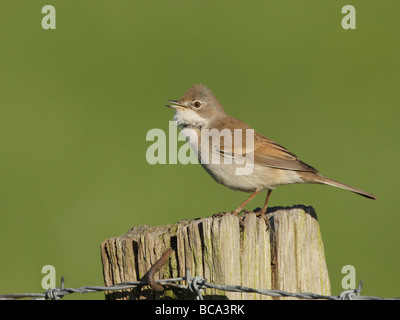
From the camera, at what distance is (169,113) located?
1254 cm

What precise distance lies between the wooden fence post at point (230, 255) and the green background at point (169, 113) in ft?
11.9

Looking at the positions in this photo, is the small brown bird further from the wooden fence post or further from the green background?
the green background

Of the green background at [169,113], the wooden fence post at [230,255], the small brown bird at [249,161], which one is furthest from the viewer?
the green background at [169,113]

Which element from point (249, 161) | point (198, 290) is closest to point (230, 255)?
point (198, 290)

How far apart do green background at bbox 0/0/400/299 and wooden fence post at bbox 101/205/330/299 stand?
3.61 m

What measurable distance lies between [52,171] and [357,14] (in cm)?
858

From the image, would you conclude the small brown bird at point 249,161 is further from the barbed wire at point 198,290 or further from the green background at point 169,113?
the green background at point 169,113

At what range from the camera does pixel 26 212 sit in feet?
33.2

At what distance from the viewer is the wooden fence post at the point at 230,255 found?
4.23 meters

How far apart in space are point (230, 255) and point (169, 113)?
8.51 meters

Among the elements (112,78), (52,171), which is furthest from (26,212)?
(112,78)

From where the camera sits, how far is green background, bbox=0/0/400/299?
975 cm

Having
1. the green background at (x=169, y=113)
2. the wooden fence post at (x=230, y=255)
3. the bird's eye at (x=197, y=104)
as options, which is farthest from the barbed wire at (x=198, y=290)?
the green background at (x=169, y=113)
